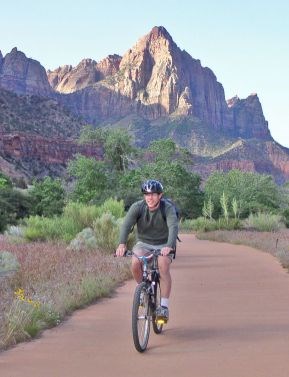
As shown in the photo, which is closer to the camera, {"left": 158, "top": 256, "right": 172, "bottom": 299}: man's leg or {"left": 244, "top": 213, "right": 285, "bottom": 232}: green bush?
{"left": 158, "top": 256, "right": 172, "bottom": 299}: man's leg

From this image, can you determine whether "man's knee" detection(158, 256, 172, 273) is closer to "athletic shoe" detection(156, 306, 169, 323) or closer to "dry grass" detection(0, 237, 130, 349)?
"athletic shoe" detection(156, 306, 169, 323)

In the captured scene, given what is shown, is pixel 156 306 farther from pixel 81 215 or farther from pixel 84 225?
pixel 81 215

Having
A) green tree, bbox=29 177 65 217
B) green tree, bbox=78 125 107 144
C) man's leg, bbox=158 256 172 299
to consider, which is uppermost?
green tree, bbox=78 125 107 144

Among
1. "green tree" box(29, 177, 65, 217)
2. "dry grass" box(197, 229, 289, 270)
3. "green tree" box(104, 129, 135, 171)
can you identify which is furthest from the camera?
"green tree" box(104, 129, 135, 171)

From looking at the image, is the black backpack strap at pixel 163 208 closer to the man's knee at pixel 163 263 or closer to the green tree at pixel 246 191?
the man's knee at pixel 163 263

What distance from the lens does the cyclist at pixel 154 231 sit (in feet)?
25.0

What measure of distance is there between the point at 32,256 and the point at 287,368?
921cm

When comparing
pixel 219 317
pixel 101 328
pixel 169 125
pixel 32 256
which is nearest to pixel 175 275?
pixel 32 256

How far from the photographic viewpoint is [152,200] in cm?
769

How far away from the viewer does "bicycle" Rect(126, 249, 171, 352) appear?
718 centimetres

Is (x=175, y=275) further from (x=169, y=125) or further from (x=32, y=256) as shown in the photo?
(x=169, y=125)

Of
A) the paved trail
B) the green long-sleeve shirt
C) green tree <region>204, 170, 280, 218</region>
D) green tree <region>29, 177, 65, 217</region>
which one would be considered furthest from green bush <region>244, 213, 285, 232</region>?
the green long-sleeve shirt

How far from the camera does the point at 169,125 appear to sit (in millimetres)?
182000

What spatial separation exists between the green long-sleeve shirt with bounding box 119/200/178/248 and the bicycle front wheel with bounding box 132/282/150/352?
665 millimetres
